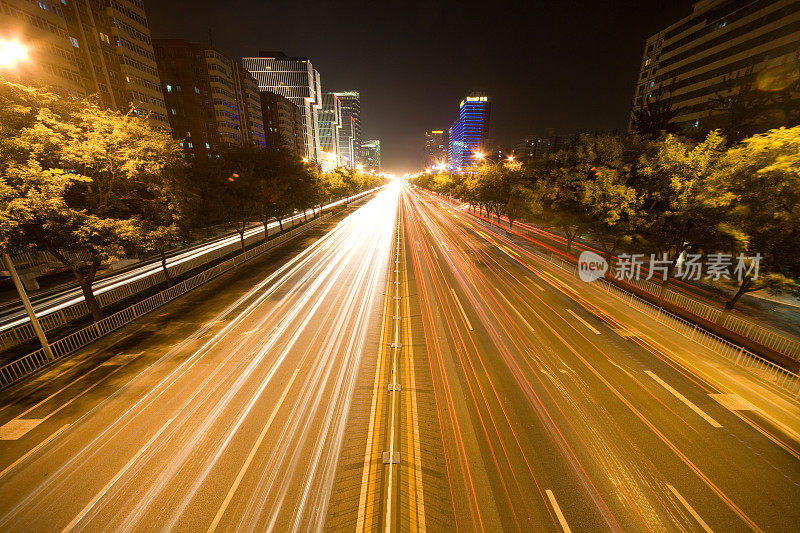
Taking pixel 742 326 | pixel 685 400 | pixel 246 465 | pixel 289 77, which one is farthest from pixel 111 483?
pixel 289 77

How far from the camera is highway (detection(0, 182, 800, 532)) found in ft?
Result: 23.5

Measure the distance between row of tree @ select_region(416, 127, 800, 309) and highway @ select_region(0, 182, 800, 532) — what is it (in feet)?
17.5

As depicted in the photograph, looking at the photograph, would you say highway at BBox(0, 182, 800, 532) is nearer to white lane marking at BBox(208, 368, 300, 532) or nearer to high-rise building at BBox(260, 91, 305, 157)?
white lane marking at BBox(208, 368, 300, 532)

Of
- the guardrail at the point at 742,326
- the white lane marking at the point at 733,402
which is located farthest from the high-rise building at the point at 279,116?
the white lane marking at the point at 733,402

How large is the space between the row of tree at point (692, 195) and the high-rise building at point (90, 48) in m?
45.5

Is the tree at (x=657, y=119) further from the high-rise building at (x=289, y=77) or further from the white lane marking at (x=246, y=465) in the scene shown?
the high-rise building at (x=289, y=77)

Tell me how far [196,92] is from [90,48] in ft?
107

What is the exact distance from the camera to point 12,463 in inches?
332

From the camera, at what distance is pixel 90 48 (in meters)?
47.3

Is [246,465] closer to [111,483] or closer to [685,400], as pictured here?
[111,483]

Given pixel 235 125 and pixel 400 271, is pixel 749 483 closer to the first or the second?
pixel 400 271

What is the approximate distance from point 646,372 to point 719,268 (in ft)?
28.0

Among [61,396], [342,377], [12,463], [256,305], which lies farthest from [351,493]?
[256,305]

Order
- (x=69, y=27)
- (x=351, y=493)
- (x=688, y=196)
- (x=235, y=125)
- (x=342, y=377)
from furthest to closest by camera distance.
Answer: (x=235, y=125) → (x=69, y=27) → (x=688, y=196) → (x=342, y=377) → (x=351, y=493)
